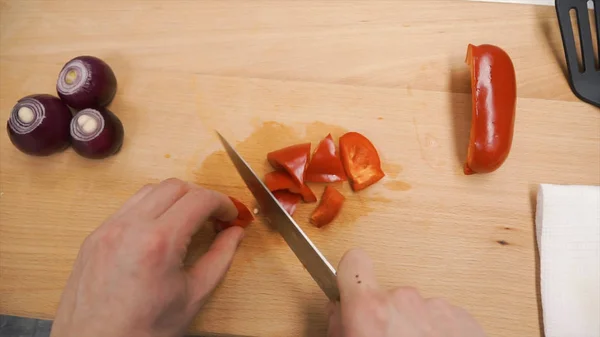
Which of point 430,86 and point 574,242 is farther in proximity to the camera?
point 430,86

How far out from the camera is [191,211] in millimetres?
1171

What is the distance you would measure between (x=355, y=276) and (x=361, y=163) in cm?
44

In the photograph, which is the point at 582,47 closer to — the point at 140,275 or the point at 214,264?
the point at 214,264

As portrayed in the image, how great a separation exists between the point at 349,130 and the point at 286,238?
405 millimetres

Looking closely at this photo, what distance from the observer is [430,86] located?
5.07ft

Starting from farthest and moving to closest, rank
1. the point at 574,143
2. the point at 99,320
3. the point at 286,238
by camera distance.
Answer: the point at 574,143 < the point at 286,238 < the point at 99,320

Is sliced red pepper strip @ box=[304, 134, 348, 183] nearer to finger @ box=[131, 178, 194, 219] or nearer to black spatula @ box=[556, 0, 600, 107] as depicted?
finger @ box=[131, 178, 194, 219]

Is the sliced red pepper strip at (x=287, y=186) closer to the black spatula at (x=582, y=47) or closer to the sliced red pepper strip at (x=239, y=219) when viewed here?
the sliced red pepper strip at (x=239, y=219)

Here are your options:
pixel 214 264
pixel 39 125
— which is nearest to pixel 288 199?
pixel 214 264

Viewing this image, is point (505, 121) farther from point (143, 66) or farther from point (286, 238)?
point (143, 66)

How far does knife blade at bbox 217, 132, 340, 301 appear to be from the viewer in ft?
3.91

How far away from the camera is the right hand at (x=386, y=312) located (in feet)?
3.42

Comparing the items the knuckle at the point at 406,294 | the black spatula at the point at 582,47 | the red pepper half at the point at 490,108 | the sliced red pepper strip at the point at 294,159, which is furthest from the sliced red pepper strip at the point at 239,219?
the black spatula at the point at 582,47

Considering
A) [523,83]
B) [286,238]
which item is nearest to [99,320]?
[286,238]
